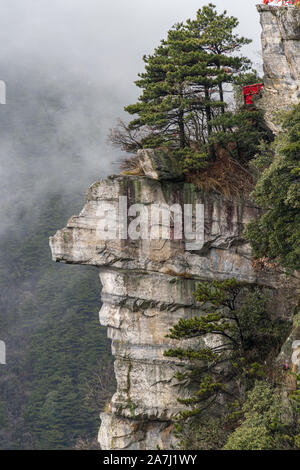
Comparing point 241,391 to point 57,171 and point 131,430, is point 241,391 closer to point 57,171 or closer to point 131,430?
point 131,430

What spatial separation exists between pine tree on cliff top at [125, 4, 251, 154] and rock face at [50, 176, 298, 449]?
229 cm

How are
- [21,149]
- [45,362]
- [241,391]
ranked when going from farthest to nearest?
1. [21,149]
2. [45,362]
3. [241,391]

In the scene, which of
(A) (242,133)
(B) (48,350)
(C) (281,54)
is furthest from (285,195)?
(B) (48,350)

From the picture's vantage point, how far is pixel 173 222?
2009 cm

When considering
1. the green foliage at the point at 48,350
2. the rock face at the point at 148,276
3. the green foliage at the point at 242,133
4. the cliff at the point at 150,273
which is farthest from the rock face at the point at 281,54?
Answer: the green foliage at the point at 48,350

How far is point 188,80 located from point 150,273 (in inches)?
→ 276

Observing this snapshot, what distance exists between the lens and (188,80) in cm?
1988

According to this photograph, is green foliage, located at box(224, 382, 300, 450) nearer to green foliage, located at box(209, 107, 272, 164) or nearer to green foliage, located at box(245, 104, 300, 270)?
green foliage, located at box(245, 104, 300, 270)

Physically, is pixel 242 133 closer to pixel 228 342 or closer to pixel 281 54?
pixel 281 54

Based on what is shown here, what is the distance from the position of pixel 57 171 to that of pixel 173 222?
59.3m

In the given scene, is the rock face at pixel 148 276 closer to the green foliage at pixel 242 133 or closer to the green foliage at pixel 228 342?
the green foliage at pixel 228 342

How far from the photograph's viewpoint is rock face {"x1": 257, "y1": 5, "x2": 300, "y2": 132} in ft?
59.5

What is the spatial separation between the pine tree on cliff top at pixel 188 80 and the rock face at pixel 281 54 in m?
1.83
